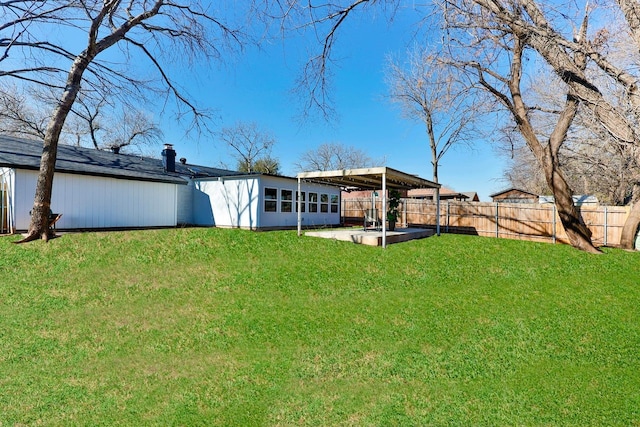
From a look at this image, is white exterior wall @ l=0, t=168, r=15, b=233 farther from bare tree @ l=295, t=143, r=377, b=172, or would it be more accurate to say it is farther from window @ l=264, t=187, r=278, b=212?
bare tree @ l=295, t=143, r=377, b=172

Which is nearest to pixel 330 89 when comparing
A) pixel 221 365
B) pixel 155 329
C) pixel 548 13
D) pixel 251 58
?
pixel 548 13

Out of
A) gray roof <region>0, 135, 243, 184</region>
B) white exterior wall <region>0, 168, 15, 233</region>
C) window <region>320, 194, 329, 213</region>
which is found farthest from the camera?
window <region>320, 194, 329, 213</region>

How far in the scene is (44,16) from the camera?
872 cm

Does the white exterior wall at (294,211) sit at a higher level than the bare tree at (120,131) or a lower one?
lower

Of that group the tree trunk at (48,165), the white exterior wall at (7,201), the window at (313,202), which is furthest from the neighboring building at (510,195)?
the white exterior wall at (7,201)

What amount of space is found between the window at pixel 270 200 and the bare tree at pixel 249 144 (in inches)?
825

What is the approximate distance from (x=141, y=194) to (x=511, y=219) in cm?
1511

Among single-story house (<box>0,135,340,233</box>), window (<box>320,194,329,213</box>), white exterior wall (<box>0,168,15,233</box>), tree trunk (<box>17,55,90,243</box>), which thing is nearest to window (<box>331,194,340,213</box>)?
single-story house (<box>0,135,340,233</box>)

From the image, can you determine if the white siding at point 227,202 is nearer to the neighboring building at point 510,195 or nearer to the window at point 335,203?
the window at point 335,203

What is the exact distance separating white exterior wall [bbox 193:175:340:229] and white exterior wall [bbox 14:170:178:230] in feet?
3.98

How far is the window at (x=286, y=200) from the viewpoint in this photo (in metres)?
13.7

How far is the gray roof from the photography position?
10.0 metres

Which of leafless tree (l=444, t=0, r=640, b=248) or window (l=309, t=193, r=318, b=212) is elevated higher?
leafless tree (l=444, t=0, r=640, b=248)

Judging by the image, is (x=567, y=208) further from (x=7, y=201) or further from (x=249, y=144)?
(x=249, y=144)
